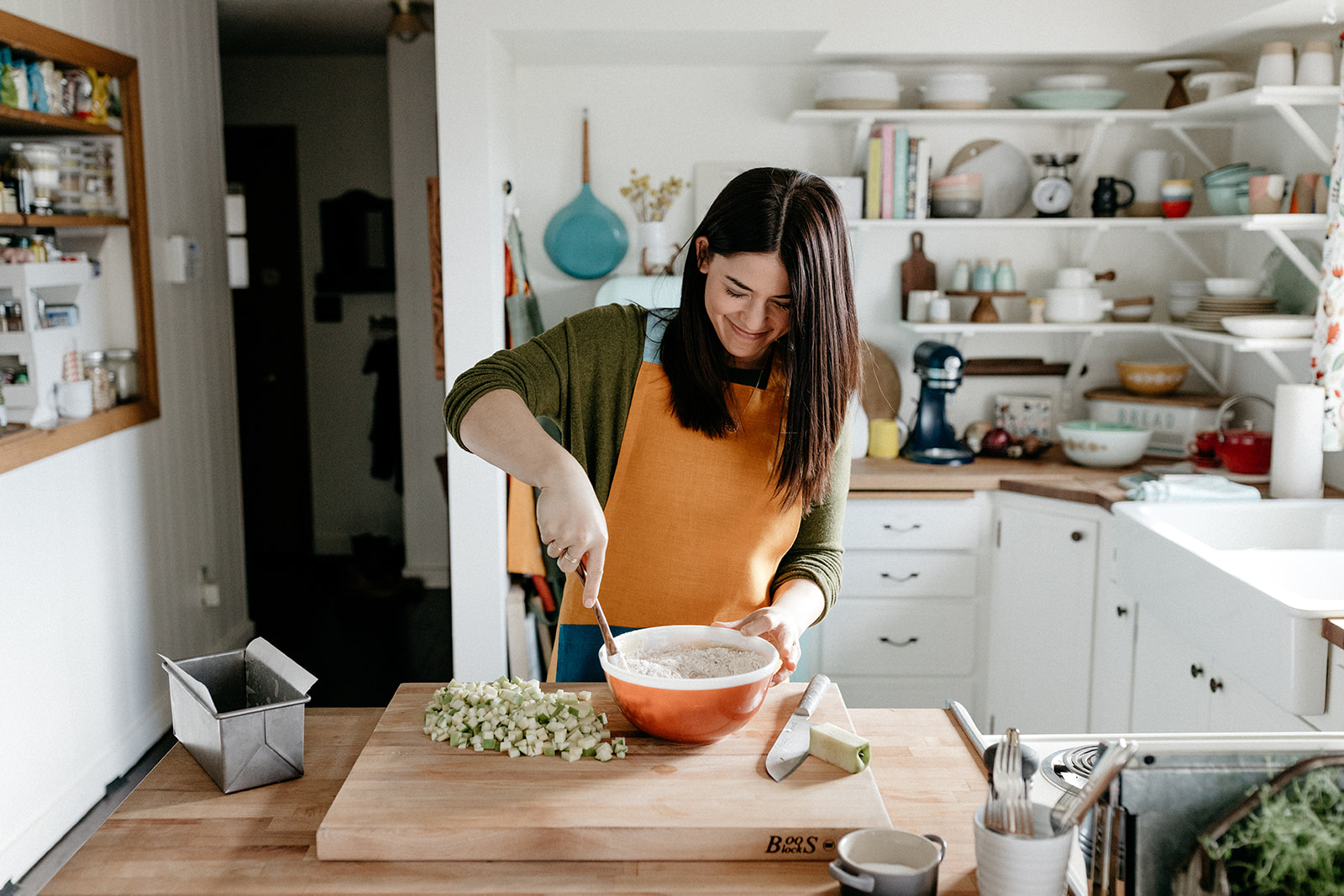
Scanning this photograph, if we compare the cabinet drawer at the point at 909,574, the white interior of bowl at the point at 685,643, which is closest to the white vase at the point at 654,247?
the cabinet drawer at the point at 909,574

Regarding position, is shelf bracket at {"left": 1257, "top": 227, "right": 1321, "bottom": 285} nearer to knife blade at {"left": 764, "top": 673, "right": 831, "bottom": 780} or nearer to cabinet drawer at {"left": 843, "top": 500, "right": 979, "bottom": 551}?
cabinet drawer at {"left": 843, "top": 500, "right": 979, "bottom": 551}

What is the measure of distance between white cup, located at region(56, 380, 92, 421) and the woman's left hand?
7.15ft

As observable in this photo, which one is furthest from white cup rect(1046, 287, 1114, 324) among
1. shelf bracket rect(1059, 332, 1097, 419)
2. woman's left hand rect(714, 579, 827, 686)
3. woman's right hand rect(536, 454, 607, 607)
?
woman's right hand rect(536, 454, 607, 607)

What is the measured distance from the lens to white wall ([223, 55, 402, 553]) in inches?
205

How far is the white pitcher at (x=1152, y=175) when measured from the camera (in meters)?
3.34

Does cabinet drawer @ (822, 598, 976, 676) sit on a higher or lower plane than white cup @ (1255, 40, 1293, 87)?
lower

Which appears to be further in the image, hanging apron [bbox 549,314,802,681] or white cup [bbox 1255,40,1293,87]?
white cup [bbox 1255,40,1293,87]

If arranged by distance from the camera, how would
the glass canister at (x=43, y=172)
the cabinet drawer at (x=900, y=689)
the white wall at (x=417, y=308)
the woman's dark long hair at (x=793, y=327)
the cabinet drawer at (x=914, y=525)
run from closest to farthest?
the woman's dark long hair at (x=793, y=327), the glass canister at (x=43, y=172), the cabinet drawer at (x=914, y=525), the cabinet drawer at (x=900, y=689), the white wall at (x=417, y=308)

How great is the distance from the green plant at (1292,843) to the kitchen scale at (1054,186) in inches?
108

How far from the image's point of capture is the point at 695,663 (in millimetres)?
1352

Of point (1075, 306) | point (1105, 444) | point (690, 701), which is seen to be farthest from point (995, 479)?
point (690, 701)

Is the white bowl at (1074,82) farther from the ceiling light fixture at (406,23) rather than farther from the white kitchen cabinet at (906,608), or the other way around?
the ceiling light fixture at (406,23)

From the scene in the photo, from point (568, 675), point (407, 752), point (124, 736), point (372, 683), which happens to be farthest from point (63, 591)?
point (407, 752)

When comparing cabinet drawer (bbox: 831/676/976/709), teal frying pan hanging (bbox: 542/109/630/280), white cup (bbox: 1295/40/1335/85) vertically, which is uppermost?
white cup (bbox: 1295/40/1335/85)
